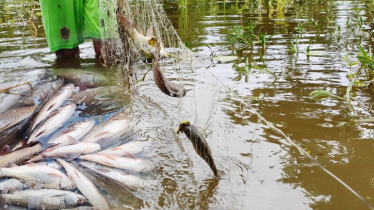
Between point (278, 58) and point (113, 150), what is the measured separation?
2971 mm

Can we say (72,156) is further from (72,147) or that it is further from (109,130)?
(109,130)

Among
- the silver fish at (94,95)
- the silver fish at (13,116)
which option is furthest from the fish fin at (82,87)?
the silver fish at (13,116)

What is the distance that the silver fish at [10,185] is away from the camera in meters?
2.71

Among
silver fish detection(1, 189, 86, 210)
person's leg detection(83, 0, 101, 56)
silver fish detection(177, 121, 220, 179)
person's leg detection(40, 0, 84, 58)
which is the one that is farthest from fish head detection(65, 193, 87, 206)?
person's leg detection(40, 0, 84, 58)

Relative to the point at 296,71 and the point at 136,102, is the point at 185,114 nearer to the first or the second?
the point at 136,102

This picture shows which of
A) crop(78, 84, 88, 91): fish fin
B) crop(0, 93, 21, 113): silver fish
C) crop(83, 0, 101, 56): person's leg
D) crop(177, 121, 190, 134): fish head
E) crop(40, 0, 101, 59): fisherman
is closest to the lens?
crop(177, 121, 190, 134): fish head

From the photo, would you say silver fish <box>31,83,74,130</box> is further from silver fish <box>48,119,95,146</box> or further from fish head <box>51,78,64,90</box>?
silver fish <box>48,119,95,146</box>

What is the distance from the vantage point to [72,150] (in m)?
3.15

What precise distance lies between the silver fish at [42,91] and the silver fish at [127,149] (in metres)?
1.21

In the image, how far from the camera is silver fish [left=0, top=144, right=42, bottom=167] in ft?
9.73

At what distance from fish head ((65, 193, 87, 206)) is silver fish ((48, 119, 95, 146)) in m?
0.74

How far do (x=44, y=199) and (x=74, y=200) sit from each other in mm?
191

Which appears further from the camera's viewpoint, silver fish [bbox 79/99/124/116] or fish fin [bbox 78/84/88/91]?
fish fin [bbox 78/84/88/91]

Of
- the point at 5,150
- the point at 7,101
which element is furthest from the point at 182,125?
the point at 7,101
